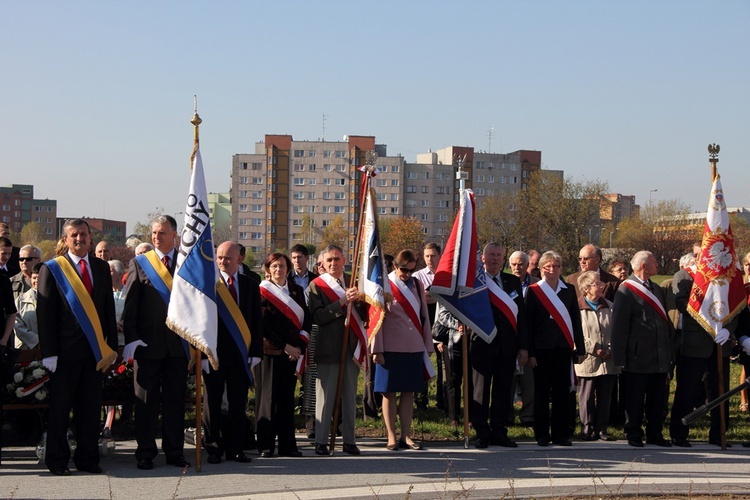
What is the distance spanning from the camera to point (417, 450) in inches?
382

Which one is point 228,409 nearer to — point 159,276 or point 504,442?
point 159,276

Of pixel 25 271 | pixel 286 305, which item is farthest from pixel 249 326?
pixel 25 271

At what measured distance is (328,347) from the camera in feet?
31.2

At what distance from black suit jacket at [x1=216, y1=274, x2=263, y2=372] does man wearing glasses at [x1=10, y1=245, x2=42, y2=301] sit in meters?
3.34

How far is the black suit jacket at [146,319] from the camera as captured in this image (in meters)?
8.67

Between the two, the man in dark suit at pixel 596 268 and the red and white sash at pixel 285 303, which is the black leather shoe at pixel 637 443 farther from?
the red and white sash at pixel 285 303

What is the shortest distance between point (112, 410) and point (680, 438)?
6268 millimetres

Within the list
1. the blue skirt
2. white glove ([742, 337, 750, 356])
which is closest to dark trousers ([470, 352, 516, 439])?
the blue skirt

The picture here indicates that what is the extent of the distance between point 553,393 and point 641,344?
1097 mm

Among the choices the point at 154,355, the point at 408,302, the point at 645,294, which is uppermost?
the point at 645,294

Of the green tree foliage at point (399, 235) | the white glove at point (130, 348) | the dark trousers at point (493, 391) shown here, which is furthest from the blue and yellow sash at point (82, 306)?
the green tree foliage at point (399, 235)

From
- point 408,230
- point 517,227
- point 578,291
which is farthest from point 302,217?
point 578,291

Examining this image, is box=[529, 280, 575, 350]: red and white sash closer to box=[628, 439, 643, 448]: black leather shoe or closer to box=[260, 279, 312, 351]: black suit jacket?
box=[628, 439, 643, 448]: black leather shoe

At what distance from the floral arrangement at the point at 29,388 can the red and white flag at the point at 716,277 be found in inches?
272
